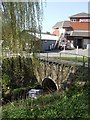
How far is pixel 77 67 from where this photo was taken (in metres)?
16.9

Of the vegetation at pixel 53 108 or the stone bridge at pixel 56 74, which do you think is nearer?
the vegetation at pixel 53 108

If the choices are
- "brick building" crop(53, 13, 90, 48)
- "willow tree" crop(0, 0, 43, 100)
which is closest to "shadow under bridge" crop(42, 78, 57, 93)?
"willow tree" crop(0, 0, 43, 100)

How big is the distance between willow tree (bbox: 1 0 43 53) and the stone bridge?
8176 mm

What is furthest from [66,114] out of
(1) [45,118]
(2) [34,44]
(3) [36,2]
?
(3) [36,2]

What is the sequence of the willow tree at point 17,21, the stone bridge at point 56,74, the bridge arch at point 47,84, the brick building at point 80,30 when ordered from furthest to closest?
the brick building at point 80,30
the bridge arch at point 47,84
the stone bridge at point 56,74
the willow tree at point 17,21

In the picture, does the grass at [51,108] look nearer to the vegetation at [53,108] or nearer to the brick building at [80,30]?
→ the vegetation at [53,108]

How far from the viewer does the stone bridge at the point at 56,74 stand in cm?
1733

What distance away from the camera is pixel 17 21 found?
8.52m

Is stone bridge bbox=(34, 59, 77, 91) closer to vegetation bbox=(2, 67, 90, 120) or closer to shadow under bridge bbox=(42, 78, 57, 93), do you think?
shadow under bridge bbox=(42, 78, 57, 93)

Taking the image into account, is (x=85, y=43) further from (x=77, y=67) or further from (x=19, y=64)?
(x=19, y=64)

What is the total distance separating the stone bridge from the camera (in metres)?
17.3

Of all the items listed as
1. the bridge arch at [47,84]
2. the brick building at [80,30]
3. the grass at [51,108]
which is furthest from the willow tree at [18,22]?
the brick building at [80,30]

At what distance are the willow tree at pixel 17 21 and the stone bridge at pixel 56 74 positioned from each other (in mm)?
8176

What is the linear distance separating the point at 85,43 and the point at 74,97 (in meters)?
30.2
